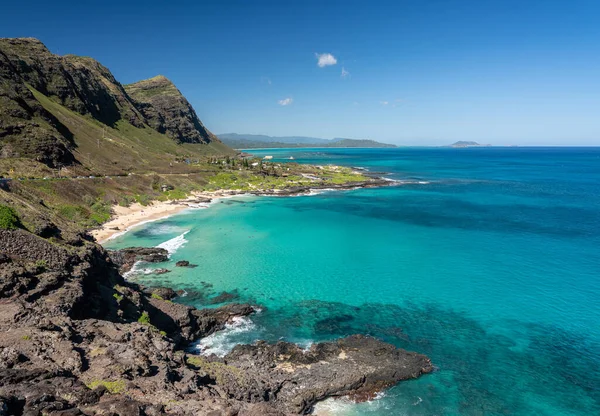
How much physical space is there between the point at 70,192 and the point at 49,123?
156 ft

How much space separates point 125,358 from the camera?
17922 millimetres

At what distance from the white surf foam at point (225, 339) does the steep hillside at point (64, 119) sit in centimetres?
6817

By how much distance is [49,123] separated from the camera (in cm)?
10131

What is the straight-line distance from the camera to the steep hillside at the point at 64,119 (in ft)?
272

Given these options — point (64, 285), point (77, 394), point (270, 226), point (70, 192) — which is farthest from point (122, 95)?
point (77, 394)

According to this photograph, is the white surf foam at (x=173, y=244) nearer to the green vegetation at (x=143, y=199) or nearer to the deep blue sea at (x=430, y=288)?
the deep blue sea at (x=430, y=288)

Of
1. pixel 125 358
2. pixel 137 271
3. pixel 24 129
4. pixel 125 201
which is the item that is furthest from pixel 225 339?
pixel 24 129

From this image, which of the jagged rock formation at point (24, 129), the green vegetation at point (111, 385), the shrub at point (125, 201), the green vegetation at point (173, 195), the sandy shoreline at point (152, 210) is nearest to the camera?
the green vegetation at point (111, 385)

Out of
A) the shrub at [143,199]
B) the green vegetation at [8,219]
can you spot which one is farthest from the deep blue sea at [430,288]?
the green vegetation at [8,219]

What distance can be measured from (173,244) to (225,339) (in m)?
30.8

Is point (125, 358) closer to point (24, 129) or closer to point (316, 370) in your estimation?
point (316, 370)

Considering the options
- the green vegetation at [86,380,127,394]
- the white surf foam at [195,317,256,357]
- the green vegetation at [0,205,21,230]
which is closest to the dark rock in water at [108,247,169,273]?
the white surf foam at [195,317,256,357]

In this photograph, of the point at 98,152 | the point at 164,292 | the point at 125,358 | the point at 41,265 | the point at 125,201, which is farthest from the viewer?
the point at 98,152

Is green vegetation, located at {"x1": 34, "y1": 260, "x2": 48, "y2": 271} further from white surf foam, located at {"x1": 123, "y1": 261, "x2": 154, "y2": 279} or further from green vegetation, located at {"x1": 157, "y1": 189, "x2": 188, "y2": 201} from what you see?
green vegetation, located at {"x1": 157, "y1": 189, "x2": 188, "y2": 201}
